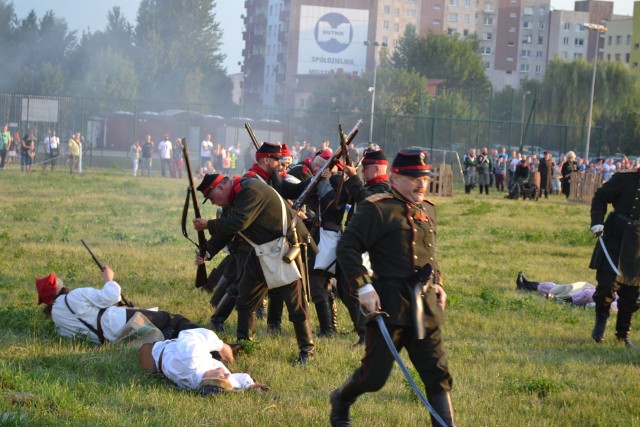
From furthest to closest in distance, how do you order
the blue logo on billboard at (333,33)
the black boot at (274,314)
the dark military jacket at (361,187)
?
the blue logo on billboard at (333,33)
the black boot at (274,314)
the dark military jacket at (361,187)

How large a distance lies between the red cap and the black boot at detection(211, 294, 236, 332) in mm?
1737

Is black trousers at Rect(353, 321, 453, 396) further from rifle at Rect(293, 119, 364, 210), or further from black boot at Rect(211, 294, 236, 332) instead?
black boot at Rect(211, 294, 236, 332)

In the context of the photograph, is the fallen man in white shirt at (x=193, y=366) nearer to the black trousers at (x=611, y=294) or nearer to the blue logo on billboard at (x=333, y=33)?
the black trousers at (x=611, y=294)

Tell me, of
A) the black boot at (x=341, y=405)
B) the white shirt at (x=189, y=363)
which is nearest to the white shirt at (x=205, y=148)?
the white shirt at (x=189, y=363)

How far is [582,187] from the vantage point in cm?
3997

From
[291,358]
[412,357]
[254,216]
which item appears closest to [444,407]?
[412,357]

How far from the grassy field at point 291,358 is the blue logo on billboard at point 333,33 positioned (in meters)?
89.3

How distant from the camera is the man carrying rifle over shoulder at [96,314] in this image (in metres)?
9.02

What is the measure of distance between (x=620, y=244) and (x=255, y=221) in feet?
12.8

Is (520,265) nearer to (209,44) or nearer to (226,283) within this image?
(226,283)

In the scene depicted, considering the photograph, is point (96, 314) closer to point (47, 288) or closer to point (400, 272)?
point (47, 288)

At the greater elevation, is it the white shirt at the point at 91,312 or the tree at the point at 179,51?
the tree at the point at 179,51

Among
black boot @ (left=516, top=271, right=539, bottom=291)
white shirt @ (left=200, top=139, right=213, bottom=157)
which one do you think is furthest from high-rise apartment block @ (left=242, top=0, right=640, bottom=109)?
black boot @ (left=516, top=271, right=539, bottom=291)

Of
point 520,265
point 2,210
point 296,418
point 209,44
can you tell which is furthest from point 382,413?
point 209,44
